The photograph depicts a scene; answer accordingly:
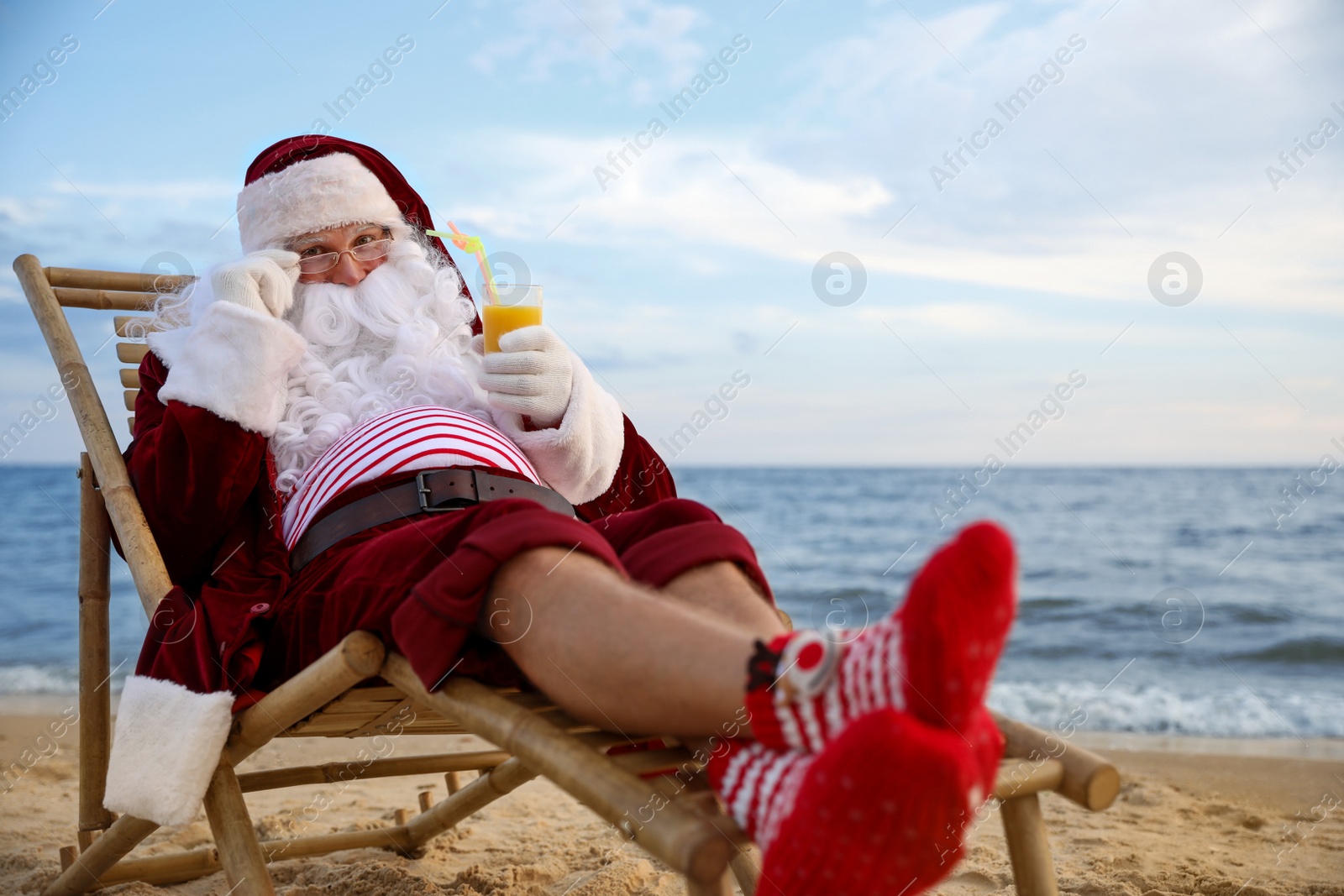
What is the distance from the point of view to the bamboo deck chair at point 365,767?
98 centimetres

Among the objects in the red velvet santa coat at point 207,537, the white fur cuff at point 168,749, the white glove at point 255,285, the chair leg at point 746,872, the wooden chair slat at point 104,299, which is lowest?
the chair leg at point 746,872

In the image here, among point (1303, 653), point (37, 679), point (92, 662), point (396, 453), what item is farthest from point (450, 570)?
point (37, 679)

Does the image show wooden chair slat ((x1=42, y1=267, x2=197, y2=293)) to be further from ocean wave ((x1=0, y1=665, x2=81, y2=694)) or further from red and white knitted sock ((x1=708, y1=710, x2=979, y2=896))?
ocean wave ((x1=0, y1=665, x2=81, y2=694))

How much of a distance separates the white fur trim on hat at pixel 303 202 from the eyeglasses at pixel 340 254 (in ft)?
0.16

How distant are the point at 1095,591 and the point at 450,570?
22.5 ft

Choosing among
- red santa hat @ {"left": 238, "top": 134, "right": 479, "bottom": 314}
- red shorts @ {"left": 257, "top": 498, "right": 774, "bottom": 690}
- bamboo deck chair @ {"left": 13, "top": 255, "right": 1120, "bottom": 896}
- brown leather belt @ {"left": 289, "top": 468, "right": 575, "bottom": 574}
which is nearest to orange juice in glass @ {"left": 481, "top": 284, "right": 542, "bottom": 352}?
brown leather belt @ {"left": 289, "top": 468, "right": 575, "bottom": 574}

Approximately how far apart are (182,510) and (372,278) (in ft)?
2.06

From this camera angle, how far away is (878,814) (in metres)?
0.78

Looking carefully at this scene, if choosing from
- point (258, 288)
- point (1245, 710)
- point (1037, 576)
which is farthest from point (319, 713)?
point (1037, 576)

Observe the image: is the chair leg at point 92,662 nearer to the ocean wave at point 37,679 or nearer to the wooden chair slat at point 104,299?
the wooden chair slat at point 104,299

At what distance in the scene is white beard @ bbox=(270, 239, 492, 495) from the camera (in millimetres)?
1844

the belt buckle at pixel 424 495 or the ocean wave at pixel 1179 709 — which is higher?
the belt buckle at pixel 424 495

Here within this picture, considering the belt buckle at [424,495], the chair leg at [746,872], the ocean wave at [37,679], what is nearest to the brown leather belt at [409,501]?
the belt buckle at [424,495]

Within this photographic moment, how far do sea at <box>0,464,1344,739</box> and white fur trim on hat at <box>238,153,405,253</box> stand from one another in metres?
1.37
